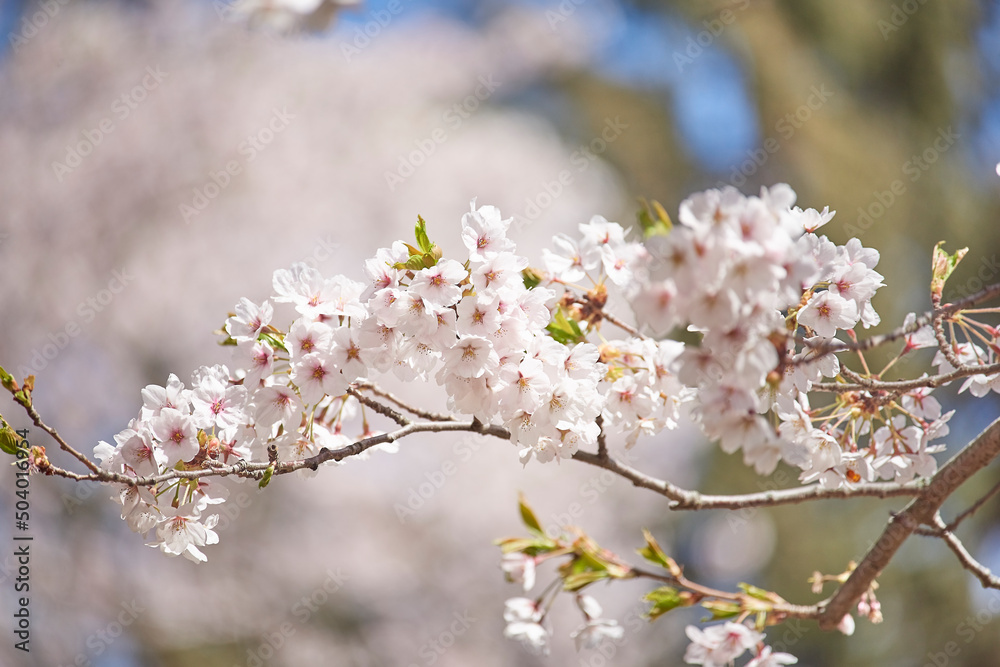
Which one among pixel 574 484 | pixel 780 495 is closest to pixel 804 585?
pixel 574 484

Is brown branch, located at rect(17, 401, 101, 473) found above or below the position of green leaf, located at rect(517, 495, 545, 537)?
above

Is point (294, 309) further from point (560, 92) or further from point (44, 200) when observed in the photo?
point (560, 92)

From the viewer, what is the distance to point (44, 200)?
380cm

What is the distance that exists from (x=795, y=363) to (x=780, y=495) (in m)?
0.33

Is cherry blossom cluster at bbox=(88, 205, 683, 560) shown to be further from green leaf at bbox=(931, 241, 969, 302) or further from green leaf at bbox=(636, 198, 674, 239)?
green leaf at bbox=(931, 241, 969, 302)
